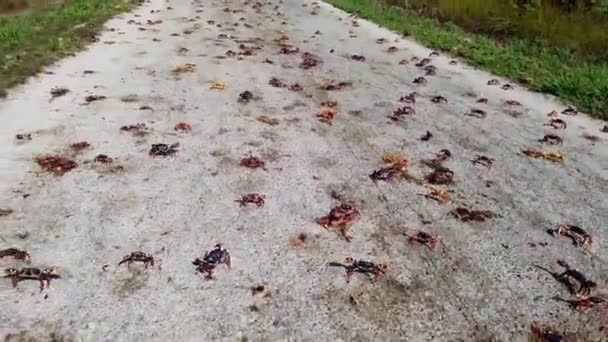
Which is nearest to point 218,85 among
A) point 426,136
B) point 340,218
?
point 426,136

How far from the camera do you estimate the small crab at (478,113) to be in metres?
8.01

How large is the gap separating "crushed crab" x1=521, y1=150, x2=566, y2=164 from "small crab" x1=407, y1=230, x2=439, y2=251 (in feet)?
8.10

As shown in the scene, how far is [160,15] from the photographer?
1578 cm

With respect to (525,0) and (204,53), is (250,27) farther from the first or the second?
(525,0)

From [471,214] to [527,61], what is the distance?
7.27 m

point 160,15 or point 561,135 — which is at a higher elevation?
point 561,135

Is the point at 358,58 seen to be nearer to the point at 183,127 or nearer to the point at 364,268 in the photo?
the point at 183,127

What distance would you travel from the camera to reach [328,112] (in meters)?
7.77

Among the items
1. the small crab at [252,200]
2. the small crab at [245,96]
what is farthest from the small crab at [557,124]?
the small crab at [252,200]

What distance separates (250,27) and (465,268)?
450 inches

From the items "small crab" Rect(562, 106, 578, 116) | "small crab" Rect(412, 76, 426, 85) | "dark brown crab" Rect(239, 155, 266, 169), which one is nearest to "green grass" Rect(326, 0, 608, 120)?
"small crab" Rect(562, 106, 578, 116)

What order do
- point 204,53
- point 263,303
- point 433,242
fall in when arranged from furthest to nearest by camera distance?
1. point 204,53
2. point 433,242
3. point 263,303

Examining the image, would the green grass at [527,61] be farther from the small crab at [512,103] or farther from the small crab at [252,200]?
the small crab at [252,200]

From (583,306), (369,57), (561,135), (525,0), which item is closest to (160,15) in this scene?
(369,57)
